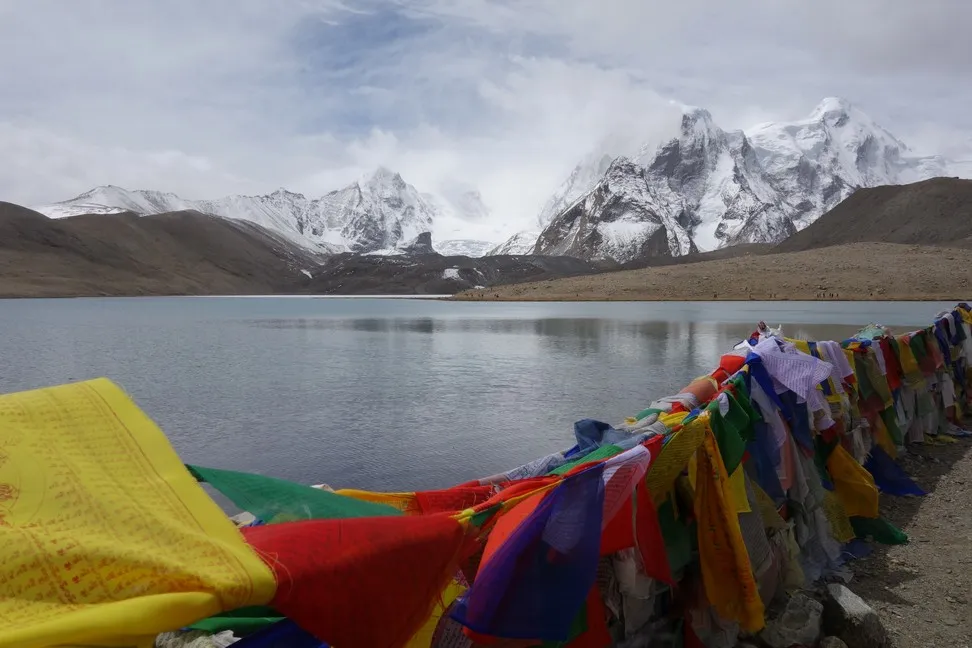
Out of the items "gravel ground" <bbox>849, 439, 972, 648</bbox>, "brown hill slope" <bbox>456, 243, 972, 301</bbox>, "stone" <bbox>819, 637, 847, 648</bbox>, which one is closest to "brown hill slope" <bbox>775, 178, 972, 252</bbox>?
"brown hill slope" <bbox>456, 243, 972, 301</bbox>

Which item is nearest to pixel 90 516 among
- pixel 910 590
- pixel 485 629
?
pixel 485 629

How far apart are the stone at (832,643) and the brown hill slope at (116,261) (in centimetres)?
14657

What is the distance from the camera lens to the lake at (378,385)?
10750mm

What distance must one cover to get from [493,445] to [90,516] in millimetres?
9565

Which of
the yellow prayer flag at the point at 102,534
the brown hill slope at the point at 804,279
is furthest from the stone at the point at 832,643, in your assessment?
the brown hill slope at the point at 804,279

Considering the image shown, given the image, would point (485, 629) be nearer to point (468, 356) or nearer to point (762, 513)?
point (762, 513)

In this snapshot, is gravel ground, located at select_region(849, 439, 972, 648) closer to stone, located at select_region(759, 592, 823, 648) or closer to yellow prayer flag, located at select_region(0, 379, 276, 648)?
stone, located at select_region(759, 592, 823, 648)

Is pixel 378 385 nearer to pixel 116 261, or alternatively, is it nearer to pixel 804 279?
pixel 804 279

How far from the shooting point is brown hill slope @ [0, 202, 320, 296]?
14150cm

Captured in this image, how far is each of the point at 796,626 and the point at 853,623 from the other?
32 cm

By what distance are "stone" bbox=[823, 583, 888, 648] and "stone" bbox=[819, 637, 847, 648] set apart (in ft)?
0.29

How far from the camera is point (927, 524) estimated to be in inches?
268

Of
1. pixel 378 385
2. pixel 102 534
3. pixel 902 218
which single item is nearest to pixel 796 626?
pixel 102 534

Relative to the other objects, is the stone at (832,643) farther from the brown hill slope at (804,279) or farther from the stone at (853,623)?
the brown hill slope at (804,279)
